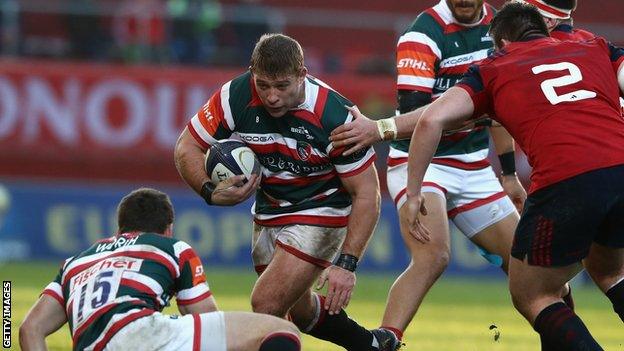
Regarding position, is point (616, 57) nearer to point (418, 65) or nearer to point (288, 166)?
point (418, 65)

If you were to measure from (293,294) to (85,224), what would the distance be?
1170 cm

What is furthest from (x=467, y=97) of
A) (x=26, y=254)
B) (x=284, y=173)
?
(x=26, y=254)

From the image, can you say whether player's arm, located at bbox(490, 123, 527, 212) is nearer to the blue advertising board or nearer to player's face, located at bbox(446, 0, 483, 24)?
player's face, located at bbox(446, 0, 483, 24)

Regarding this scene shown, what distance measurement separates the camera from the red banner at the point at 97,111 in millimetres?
20688

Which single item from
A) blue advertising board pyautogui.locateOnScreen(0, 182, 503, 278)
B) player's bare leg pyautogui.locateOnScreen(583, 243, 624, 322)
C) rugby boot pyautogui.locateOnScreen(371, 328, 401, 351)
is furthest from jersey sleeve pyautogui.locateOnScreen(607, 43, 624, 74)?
blue advertising board pyautogui.locateOnScreen(0, 182, 503, 278)

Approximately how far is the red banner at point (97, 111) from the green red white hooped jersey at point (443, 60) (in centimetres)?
1224

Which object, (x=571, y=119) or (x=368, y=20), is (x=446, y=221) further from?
(x=368, y=20)

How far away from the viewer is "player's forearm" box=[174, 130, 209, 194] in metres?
7.93

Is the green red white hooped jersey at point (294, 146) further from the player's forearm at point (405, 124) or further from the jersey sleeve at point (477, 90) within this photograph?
the jersey sleeve at point (477, 90)

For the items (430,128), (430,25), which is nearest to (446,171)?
(430,25)

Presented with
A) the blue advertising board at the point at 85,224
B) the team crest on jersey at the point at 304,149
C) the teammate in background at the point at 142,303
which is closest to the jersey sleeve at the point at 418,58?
the team crest on jersey at the point at 304,149

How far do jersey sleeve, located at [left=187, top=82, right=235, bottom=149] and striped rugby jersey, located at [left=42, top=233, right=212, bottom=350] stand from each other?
1.53 meters

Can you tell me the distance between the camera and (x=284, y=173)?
795cm

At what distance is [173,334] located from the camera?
6227 mm
